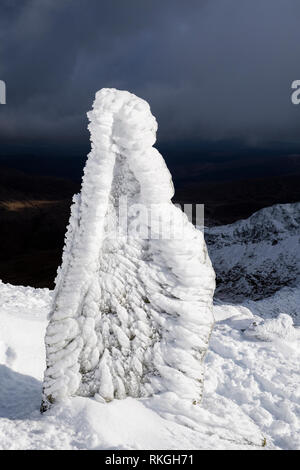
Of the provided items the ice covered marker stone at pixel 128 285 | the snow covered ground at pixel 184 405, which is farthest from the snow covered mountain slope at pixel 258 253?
the ice covered marker stone at pixel 128 285

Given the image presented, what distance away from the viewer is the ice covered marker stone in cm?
437

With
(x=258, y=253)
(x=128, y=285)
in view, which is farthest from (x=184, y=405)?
(x=258, y=253)

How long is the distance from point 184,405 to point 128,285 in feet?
4.97

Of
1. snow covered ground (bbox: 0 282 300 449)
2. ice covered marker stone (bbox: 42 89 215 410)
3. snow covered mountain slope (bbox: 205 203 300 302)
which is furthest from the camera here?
snow covered mountain slope (bbox: 205 203 300 302)

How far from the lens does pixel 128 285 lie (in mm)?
4461

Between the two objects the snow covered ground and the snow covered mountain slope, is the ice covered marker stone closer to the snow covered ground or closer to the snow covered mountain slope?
the snow covered ground

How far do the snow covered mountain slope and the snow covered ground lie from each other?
1348 inches

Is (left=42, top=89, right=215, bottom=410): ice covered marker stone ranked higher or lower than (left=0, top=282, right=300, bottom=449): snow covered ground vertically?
higher

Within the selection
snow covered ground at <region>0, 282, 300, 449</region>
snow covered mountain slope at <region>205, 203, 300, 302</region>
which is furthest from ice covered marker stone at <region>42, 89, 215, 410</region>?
snow covered mountain slope at <region>205, 203, 300, 302</region>

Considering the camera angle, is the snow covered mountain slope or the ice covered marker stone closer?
the ice covered marker stone

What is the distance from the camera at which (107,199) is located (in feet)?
14.6

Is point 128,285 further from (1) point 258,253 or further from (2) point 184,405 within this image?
(1) point 258,253
